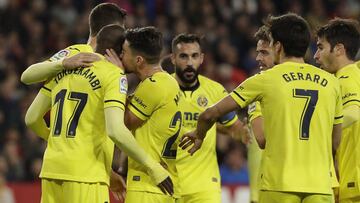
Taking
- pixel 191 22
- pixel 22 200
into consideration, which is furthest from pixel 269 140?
pixel 191 22

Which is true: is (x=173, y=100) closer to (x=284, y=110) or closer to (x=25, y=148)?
(x=284, y=110)

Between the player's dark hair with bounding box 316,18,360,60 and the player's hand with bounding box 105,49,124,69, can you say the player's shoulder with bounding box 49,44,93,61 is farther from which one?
the player's dark hair with bounding box 316,18,360,60

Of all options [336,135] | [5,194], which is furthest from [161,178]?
[5,194]

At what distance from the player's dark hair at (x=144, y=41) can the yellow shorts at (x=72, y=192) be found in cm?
125

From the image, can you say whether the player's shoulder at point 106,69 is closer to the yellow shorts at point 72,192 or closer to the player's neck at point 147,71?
the player's neck at point 147,71

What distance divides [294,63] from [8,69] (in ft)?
32.8

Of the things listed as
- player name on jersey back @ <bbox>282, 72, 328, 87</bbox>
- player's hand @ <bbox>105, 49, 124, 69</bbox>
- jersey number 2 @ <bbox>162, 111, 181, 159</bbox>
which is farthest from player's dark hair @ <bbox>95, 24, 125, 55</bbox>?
player name on jersey back @ <bbox>282, 72, 328, 87</bbox>

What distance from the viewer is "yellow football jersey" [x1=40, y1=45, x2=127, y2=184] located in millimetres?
7098

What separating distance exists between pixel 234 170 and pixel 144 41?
7.48m

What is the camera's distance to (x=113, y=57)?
740 cm

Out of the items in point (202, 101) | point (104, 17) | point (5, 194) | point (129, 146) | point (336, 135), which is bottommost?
point (5, 194)

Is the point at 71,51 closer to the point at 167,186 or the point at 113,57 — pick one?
the point at 113,57

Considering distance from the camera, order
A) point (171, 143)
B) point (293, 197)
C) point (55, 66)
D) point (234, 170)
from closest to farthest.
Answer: point (293, 197) < point (55, 66) < point (171, 143) < point (234, 170)

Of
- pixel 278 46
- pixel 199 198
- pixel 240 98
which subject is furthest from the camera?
pixel 199 198
